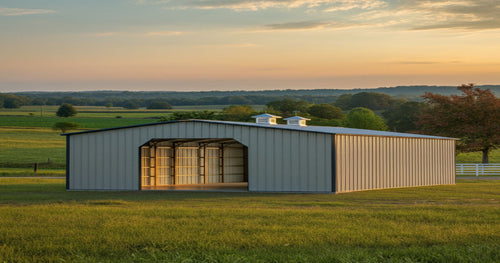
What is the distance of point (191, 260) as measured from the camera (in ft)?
35.6

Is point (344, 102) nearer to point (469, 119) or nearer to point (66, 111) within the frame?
point (66, 111)

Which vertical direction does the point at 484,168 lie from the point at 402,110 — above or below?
below

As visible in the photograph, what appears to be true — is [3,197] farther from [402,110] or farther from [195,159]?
[402,110]

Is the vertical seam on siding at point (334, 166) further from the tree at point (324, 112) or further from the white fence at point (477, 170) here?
the tree at point (324, 112)

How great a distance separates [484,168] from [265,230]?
42684mm

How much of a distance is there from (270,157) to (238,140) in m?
1.71

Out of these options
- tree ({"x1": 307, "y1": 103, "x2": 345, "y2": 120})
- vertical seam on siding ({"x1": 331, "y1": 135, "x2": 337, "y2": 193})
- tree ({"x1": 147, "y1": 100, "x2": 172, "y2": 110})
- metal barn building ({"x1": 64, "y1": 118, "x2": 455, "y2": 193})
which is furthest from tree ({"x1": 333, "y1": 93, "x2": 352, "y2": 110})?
vertical seam on siding ({"x1": 331, "y1": 135, "x2": 337, "y2": 193})

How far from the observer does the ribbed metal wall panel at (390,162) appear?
2992cm

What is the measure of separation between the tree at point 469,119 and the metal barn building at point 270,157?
17.5 m

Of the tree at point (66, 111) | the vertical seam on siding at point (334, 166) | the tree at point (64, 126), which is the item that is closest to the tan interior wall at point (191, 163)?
the vertical seam on siding at point (334, 166)

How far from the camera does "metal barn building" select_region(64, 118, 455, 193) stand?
96.9ft

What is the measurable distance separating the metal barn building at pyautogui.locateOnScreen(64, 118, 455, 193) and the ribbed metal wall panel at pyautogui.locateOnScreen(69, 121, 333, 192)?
1.7 inches

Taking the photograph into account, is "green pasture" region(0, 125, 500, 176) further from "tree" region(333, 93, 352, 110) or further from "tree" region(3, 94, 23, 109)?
"tree" region(333, 93, 352, 110)

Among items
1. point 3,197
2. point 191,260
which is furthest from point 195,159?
point 191,260
